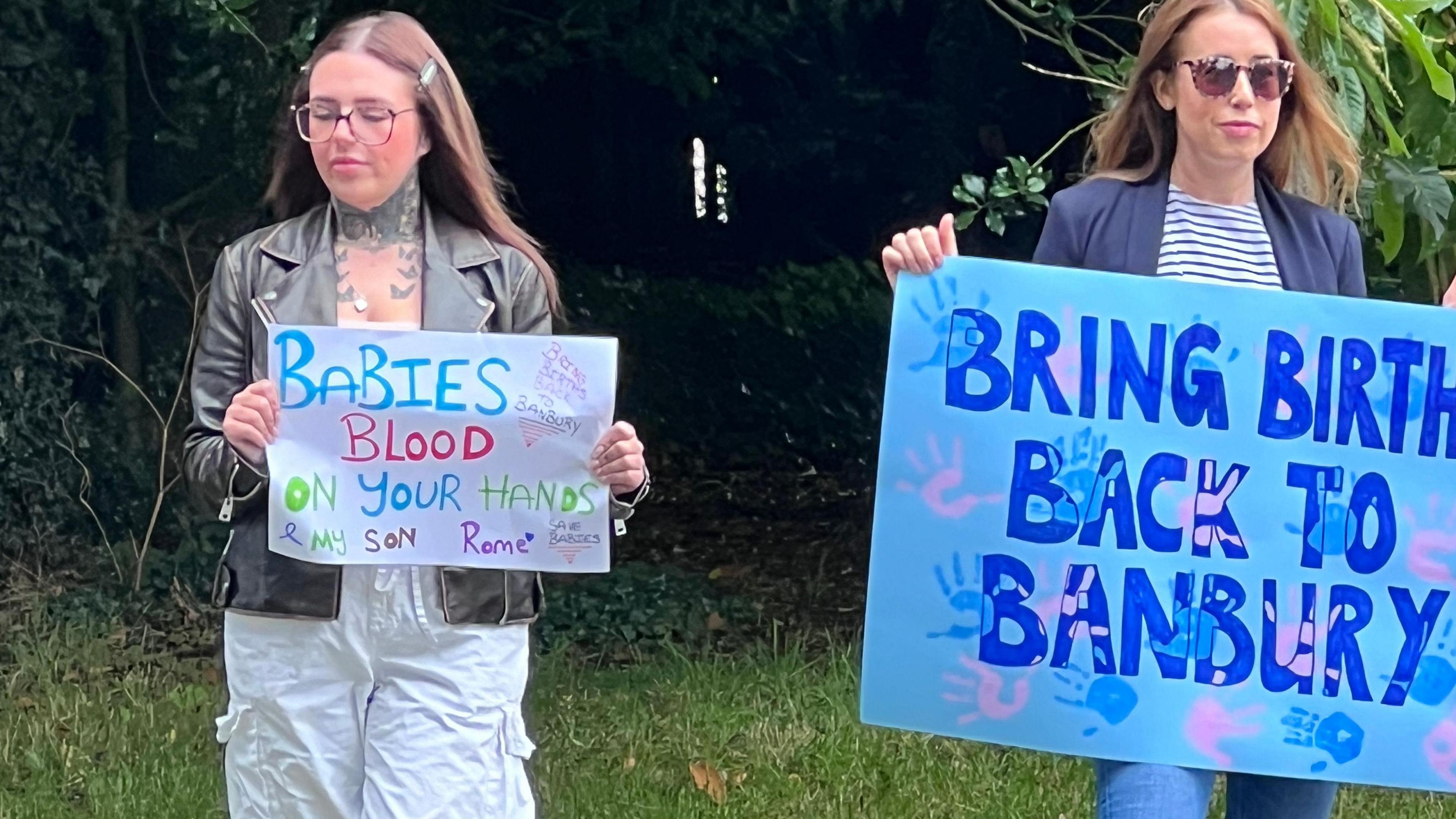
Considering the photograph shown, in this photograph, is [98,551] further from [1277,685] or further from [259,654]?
[1277,685]

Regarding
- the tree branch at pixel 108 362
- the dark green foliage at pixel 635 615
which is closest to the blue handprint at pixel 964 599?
the dark green foliage at pixel 635 615

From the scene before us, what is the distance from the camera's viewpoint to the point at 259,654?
2.59 meters

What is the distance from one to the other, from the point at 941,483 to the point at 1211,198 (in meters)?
0.58

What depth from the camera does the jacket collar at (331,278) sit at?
8.50 ft

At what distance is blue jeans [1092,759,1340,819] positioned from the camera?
8.64 feet

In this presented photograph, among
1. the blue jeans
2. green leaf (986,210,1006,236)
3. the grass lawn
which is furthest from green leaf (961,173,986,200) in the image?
the blue jeans

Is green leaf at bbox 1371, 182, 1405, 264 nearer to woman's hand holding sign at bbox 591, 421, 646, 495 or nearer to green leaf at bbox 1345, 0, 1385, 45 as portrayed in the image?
green leaf at bbox 1345, 0, 1385, 45

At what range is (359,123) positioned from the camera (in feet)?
8.32

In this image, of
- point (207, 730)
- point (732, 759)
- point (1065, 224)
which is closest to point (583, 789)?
point (732, 759)

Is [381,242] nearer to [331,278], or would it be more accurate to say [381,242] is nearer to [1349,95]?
[331,278]

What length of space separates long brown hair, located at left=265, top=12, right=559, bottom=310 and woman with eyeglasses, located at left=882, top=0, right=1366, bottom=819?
0.60 metres

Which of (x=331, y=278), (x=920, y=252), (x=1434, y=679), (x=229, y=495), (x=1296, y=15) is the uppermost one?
(x=1296, y=15)

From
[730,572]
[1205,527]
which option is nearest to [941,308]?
[1205,527]

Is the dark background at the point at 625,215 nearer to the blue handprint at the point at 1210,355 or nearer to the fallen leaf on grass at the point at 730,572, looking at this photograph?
the fallen leaf on grass at the point at 730,572
